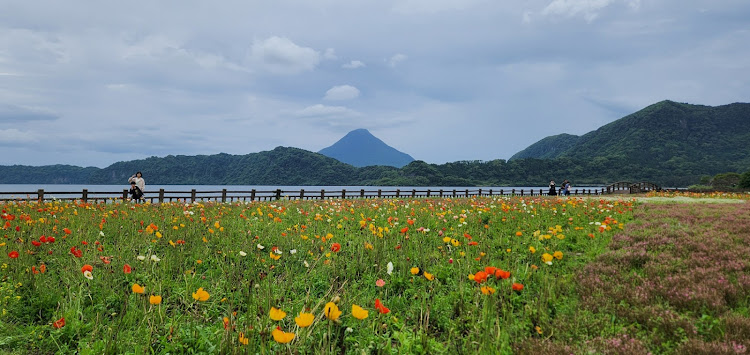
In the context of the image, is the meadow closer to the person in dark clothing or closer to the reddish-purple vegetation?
the reddish-purple vegetation

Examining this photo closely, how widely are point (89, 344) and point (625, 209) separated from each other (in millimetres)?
13816

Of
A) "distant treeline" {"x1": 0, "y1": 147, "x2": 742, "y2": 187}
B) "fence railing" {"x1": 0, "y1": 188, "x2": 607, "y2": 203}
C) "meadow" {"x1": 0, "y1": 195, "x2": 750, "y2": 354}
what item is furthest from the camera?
"distant treeline" {"x1": 0, "y1": 147, "x2": 742, "y2": 187}

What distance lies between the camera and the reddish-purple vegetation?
3.63 metres

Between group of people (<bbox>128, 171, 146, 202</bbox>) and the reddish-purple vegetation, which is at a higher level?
group of people (<bbox>128, 171, 146, 202</bbox>)

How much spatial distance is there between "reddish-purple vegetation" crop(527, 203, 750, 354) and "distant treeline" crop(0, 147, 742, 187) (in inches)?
5679

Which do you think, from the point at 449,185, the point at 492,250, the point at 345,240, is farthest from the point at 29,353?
the point at 449,185

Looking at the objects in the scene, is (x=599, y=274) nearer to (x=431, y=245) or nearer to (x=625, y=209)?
(x=431, y=245)

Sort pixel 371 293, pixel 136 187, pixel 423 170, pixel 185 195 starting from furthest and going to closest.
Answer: pixel 423 170 → pixel 185 195 → pixel 136 187 → pixel 371 293

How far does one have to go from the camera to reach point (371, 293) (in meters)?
4.99

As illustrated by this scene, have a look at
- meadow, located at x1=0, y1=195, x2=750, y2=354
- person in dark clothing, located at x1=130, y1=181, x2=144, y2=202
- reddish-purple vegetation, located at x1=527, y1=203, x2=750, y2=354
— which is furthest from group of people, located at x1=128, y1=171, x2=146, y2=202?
reddish-purple vegetation, located at x1=527, y1=203, x2=750, y2=354

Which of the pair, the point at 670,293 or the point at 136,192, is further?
the point at 136,192

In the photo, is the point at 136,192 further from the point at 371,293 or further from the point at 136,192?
the point at 371,293

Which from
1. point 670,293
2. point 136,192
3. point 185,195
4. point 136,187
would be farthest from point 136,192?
point 670,293

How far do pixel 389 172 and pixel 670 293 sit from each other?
549 feet
